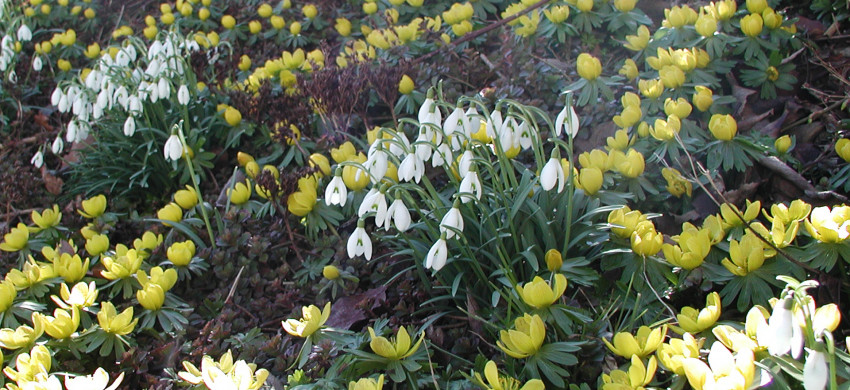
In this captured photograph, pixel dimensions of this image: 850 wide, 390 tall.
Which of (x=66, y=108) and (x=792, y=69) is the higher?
(x=66, y=108)

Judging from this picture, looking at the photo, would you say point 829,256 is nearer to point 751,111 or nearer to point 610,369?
point 610,369

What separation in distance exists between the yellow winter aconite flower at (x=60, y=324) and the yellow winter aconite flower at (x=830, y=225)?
1.91 meters

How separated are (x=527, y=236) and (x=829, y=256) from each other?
727 mm

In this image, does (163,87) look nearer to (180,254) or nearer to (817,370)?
(180,254)

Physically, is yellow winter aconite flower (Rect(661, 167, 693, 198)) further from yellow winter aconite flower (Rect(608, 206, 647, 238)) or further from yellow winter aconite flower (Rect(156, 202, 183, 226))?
yellow winter aconite flower (Rect(156, 202, 183, 226))

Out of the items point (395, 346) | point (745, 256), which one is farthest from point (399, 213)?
point (745, 256)

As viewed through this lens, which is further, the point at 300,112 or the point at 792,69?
the point at 300,112

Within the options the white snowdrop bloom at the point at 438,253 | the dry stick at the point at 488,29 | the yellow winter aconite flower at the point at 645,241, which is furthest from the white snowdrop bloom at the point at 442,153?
the dry stick at the point at 488,29

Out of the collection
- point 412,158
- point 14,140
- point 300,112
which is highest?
point 412,158

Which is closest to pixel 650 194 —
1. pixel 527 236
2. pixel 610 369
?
pixel 527 236

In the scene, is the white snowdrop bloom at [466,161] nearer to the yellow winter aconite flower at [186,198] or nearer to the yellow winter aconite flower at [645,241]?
the yellow winter aconite flower at [645,241]

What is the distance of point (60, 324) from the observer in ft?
5.93

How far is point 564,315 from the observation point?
5.31ft

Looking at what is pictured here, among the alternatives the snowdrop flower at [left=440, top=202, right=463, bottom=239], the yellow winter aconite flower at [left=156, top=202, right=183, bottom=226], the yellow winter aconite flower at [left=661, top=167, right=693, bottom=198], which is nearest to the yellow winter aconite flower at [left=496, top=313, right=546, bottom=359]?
the snowdrop flower at [left=440, top=202, right=463, bottom=239]
